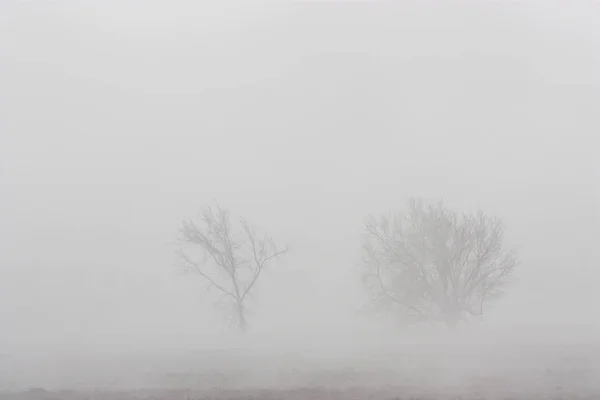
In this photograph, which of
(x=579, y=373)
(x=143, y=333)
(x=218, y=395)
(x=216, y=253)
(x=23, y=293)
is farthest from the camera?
(x=23, y=293)

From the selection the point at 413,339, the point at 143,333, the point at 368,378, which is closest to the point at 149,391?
the point at 368,378

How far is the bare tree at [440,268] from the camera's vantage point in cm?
3422

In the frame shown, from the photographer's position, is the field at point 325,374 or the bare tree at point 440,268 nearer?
the field at point 325,374

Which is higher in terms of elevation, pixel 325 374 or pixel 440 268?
pixel 440 268

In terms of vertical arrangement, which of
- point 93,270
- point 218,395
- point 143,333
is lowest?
point 218,395

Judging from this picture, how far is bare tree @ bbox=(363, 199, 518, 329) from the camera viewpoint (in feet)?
112

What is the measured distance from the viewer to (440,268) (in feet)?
111

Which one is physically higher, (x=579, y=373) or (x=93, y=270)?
(x=93, y=270)

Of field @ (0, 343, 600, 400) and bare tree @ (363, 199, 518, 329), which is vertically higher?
bare tree @ (363, 199, 518, 329)

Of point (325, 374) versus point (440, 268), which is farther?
point (440, 268)

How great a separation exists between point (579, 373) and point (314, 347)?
19.0 metres

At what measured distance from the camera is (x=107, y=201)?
190000 mm

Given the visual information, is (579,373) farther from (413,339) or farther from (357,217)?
(357,217)

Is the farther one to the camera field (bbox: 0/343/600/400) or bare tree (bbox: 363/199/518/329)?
bare tree (bbox: 363/199/518/329)
